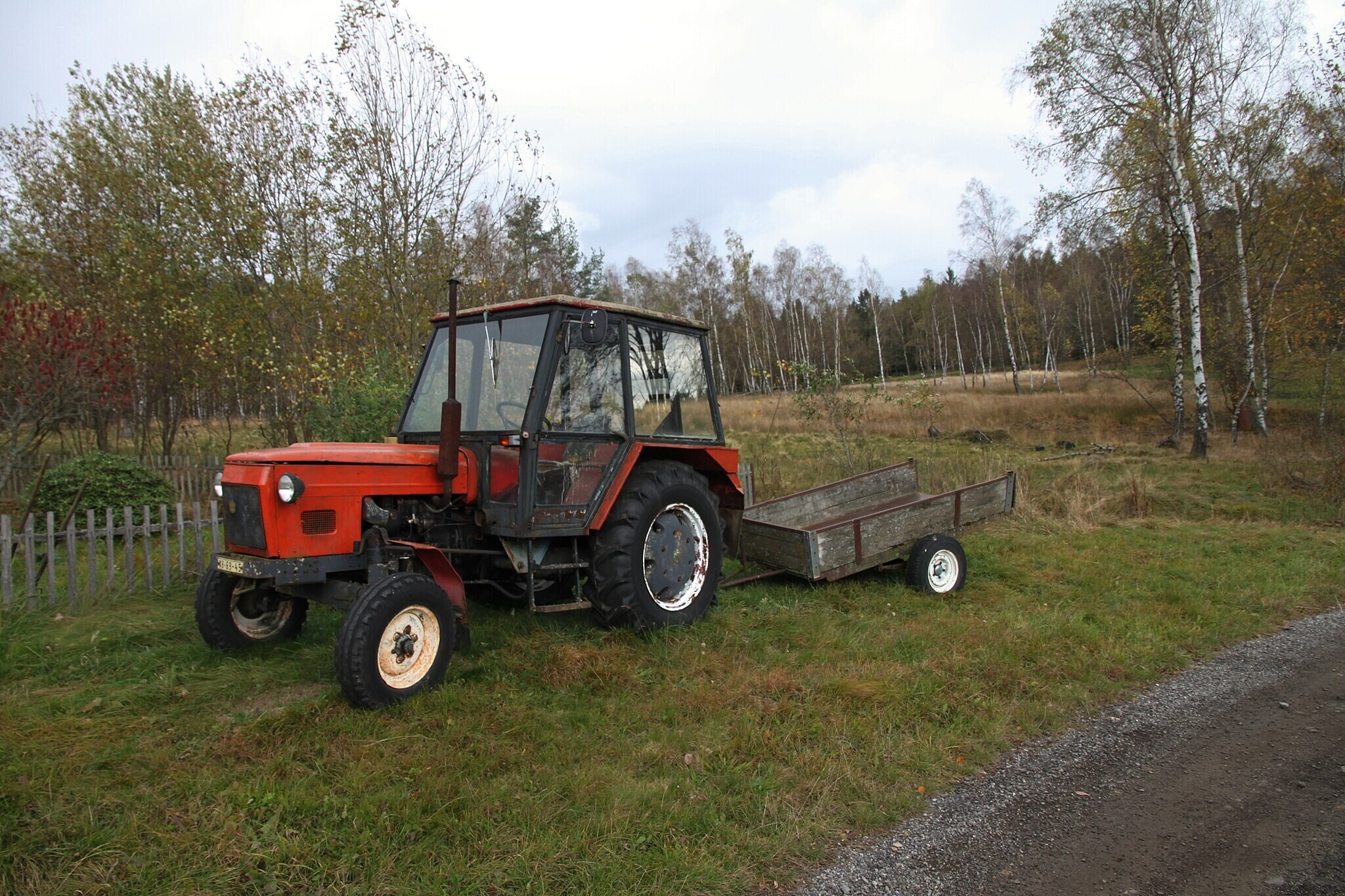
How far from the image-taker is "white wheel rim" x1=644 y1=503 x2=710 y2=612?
509 cm

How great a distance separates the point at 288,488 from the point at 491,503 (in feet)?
3.72

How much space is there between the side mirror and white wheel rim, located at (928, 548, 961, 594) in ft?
11.5

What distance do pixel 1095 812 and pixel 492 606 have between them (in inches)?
153

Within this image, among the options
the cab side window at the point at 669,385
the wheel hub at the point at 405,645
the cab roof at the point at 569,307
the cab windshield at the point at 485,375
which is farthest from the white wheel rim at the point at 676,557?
the wheel hub at the point at 405,645

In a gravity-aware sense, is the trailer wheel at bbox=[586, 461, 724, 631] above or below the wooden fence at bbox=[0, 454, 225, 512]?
below

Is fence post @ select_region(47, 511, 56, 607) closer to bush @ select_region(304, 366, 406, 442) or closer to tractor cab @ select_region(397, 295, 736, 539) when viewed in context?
tractor cab @ select_region(397, 295, 736, 539)

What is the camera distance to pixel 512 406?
467 cm

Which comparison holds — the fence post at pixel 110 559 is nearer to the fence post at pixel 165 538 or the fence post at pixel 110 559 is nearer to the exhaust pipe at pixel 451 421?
the fence post at pixel 165 538

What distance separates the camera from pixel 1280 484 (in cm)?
1164

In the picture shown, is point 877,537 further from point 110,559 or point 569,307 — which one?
point 110,559

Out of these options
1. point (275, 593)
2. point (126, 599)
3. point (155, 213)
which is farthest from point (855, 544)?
point (155, 213)

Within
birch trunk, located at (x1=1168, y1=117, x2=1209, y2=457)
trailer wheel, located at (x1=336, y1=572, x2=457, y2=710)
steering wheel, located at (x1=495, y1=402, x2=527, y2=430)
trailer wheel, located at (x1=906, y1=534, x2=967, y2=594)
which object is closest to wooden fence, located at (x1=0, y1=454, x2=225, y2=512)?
steering wheel, located at (x1=495, y1=402, x2=527, y2=430)

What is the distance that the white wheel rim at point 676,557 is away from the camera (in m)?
5.09

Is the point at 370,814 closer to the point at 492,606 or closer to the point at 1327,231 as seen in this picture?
the point at 492,606
